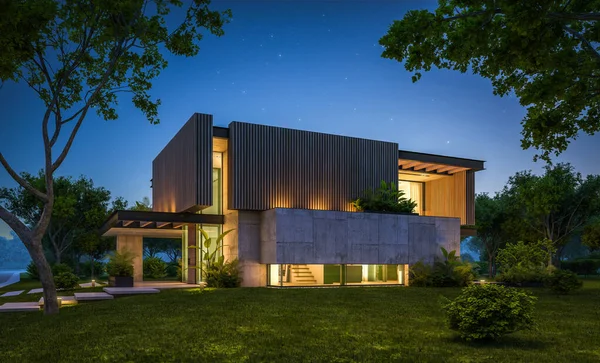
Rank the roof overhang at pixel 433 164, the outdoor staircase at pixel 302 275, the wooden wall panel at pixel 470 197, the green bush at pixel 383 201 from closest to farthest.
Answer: the outdoor staircase at pixel 302 275, the green bush at pixel 383 201, the roof overhang at pixel 433 164, the wooden wall panel at pixel 470 197

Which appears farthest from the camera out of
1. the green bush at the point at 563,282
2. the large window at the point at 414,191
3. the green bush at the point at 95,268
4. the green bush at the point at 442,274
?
the green bush at the point at 95,268

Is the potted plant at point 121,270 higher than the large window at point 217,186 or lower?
lower

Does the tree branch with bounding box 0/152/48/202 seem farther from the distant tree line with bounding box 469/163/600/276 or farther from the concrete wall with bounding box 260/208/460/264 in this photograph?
the distant tree line with bounding box 469/163/600/276

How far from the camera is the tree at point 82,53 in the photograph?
13.0 m

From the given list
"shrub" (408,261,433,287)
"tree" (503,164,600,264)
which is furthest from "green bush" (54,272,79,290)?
"tree" (503,164,600,264)

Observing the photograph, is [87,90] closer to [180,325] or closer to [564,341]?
[180,325]

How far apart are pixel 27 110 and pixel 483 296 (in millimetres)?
123606

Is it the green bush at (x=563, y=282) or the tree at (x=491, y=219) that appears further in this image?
the tree at (x=491, y=219)

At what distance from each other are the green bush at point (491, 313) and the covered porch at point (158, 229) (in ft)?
43.5

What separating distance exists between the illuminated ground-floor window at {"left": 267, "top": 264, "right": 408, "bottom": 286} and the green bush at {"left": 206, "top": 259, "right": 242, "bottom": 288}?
1.78 metres

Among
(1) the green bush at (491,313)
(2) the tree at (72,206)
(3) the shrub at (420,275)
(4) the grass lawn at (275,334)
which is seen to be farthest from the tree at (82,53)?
(2) the tree at (72,206)

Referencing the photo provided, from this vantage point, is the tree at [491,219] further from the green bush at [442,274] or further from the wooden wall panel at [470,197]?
the green bush at [442,274]

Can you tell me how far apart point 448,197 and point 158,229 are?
57.3 feet

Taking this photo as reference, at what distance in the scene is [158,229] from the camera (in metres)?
27.5
